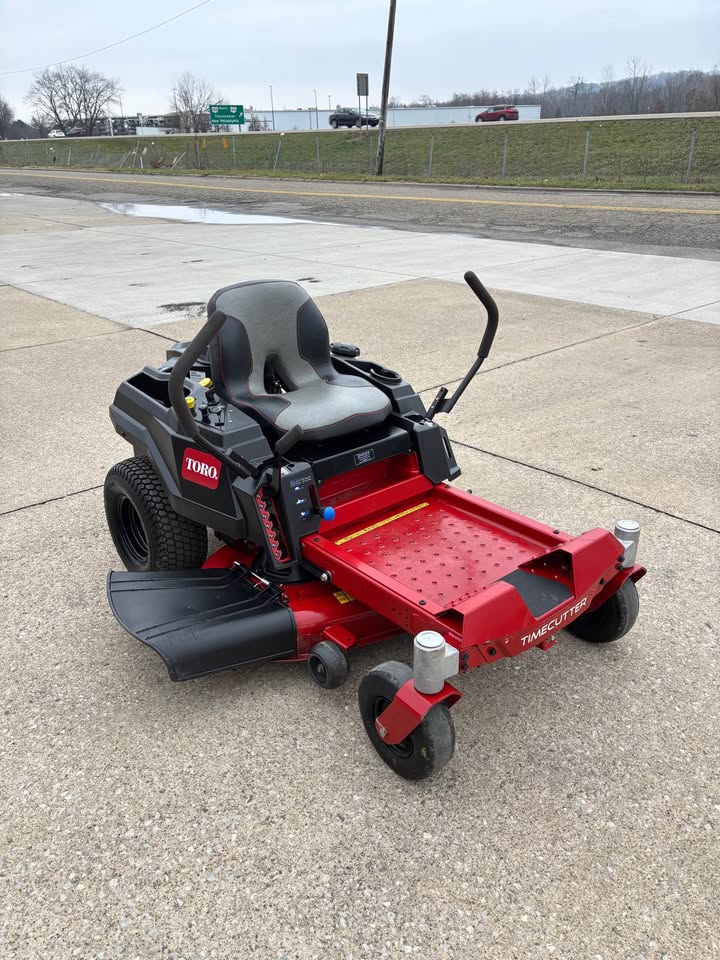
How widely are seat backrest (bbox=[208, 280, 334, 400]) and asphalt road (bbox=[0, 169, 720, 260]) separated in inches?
338

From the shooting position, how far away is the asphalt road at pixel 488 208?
475 inches

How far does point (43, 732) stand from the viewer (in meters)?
2.53

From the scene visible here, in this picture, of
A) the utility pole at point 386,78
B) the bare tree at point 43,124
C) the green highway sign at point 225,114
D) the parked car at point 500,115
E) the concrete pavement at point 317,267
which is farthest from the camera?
the bare tree at point 43,124

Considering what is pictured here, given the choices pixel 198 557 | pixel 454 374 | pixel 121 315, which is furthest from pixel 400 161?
Answer: pixel 198 557

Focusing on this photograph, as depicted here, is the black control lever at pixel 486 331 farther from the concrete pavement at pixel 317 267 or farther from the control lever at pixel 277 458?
the concrete pavement at pixel 317 267

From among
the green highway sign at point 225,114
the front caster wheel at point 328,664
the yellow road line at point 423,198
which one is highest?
the green highway sign at point 225,114

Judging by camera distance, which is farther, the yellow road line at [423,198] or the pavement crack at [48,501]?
the yellow road line at [423,198]

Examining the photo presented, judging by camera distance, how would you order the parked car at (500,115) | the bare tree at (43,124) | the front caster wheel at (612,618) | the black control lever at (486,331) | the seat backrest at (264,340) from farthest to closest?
the bare tree at (43,124) < the parked car at (500,115) < the seat backrest at (264,340) < the black control lever at (486,331) < the front caster wheel at (612,618)

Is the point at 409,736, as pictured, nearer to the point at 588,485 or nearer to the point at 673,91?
the point at 588,485

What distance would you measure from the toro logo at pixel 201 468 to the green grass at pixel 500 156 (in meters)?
17.9

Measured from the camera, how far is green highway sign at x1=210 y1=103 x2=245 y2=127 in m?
46.6

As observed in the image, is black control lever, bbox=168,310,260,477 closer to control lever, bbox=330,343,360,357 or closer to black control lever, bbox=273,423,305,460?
black control lever, bbox=273,423,305,460

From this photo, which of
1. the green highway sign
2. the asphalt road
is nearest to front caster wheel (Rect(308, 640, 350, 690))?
the asphalt road

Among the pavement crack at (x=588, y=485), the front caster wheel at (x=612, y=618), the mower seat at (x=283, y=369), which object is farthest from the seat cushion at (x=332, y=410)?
the pavement crack at (x=588, y=485)
